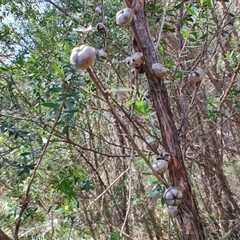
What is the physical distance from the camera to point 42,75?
4.07 ft

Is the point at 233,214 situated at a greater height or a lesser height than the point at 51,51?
lesser

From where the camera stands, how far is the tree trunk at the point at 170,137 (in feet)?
2.55

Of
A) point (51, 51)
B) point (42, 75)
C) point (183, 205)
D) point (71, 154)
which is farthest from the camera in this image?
point (71, 154)

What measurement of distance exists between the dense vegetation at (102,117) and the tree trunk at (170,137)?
1cm

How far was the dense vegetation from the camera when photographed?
90cm

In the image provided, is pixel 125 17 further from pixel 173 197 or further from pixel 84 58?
pixel 173 197

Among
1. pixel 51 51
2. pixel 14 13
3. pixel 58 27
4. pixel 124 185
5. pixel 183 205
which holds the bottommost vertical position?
pixel 183 205

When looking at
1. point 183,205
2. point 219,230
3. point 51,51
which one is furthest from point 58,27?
point 219,230

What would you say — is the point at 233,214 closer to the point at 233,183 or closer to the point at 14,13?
the point at 233,183

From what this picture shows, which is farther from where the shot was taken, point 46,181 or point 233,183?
point 233,183

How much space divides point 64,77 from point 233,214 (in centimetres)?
209

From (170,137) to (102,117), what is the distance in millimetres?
1234

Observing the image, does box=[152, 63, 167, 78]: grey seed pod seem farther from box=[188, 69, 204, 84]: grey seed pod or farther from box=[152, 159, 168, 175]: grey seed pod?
box=[152, 159, 168, 175]: grey seed pod

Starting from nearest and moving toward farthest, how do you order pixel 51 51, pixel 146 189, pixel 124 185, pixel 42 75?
1. pixel 42 75
2. pixel 51 51
3. pixel 124 185
4. pixel 146 189
